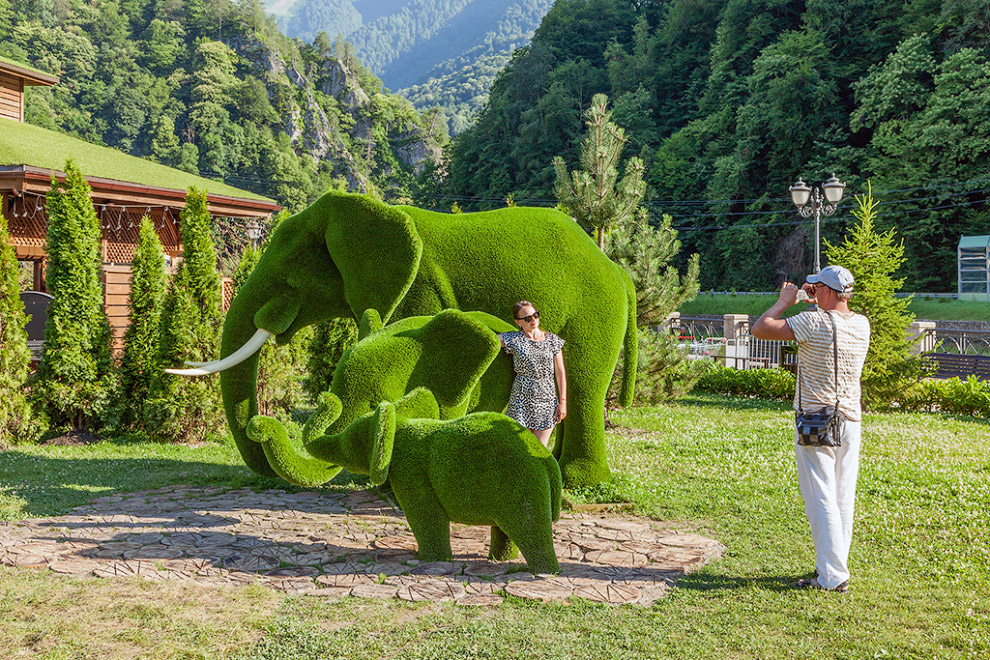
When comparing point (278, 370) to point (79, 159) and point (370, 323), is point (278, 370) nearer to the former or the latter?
point (370, 323)

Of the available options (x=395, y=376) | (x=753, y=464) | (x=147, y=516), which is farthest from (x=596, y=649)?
(x=753, y=464)

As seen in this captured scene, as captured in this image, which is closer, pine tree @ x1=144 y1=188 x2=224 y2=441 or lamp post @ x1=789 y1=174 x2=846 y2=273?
pine tree @ x1=144 y1=188 x2=224 y2=441

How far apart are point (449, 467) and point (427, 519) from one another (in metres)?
0.47

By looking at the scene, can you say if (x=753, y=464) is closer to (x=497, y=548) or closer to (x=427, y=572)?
(x=497, y=548)

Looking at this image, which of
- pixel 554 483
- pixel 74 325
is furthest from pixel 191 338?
pixel 554 483

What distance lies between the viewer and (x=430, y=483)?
17.4 feet

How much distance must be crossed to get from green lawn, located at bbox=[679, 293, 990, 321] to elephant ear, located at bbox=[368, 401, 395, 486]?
21.8 metres

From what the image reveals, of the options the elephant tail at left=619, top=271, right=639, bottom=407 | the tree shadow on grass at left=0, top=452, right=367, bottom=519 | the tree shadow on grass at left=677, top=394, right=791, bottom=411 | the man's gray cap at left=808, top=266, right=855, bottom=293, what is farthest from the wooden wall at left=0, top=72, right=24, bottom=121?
the man's gray cap at left=808, top=266, right=855, bottom=293

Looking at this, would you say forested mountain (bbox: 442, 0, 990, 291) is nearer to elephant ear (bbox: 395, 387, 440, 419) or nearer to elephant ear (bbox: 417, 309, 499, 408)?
elephant ear (bbox: 417, 309, 499, 408)

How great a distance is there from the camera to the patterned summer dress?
6.30 meters

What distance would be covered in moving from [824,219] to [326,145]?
241 feet

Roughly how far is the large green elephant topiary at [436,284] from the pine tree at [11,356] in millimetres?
5246

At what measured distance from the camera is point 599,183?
1282 centimetres

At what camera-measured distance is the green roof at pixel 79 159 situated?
15.8 meters
